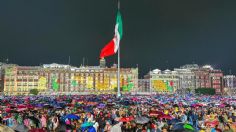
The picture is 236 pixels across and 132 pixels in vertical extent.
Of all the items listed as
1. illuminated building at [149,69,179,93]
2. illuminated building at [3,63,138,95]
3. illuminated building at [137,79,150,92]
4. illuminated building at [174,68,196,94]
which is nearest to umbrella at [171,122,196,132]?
illuminated building at [3,63,138,95]

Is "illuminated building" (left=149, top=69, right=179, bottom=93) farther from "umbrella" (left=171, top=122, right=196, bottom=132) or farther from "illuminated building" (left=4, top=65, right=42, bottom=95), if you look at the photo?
"umbrella" (left=171, top=122, right=196, bottom=132)

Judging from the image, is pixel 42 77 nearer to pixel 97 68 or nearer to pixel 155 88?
pixel 97 68

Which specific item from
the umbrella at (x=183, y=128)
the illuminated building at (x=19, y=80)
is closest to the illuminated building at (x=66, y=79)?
the illuminated building at (x=19, y=80)

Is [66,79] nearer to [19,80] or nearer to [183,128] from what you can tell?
[19,80]

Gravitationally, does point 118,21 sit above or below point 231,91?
above

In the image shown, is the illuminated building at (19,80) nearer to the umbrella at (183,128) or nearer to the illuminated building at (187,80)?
the illuminated building at (187,80)

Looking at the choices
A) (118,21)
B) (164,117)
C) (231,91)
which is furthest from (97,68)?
(164,117)

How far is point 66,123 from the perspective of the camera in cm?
1494

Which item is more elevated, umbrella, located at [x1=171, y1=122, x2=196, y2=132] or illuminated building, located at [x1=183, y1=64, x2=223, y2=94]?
illuminated building, located at [x1=183, y1=64, x2=223, y2=94]

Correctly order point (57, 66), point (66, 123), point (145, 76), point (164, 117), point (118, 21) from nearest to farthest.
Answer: point (66, 123), point (164, 117), point (118, 21), point (57, 66), point (145, 76)

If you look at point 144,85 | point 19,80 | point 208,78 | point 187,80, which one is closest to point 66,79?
point 19,80

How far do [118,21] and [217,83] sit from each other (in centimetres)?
11968

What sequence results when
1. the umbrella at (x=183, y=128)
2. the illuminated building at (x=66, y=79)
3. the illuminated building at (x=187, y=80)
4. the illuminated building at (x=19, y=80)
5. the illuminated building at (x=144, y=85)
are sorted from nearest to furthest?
the umbrella at (x=183, y=128)
the illuminated building at (x=19, y=80)
the illuminated building at (x=66, y=79)
the illuminated building at (x=187, y=80)
the illuminated building at (x=144, y=85)

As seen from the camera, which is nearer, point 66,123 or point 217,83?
point 66,123
